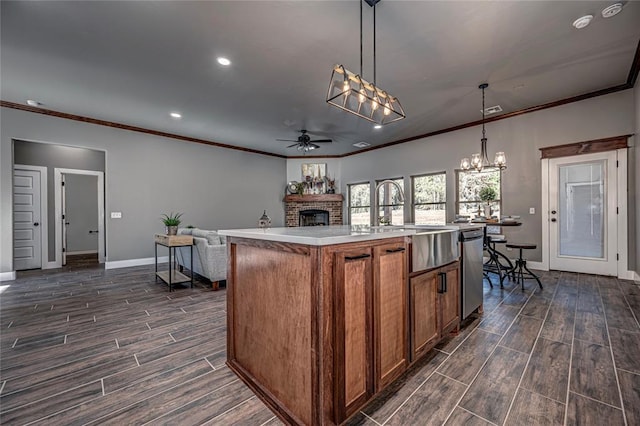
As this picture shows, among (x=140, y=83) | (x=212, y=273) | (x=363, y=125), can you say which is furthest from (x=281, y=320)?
(x=363, y=125)

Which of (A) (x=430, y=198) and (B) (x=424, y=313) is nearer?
(B) (x=424, y=313)

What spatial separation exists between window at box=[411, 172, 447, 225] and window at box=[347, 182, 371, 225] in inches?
59.0

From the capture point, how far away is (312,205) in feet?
27.4

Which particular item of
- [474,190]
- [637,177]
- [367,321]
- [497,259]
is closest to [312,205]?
[474,190]

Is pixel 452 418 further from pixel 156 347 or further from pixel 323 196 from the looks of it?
pixel 323 196

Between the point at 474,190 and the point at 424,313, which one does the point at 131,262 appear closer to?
the point at 424,313

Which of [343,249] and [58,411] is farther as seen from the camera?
[58,411]

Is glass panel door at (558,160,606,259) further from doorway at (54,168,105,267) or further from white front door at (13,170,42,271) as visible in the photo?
white front door at (13,170,42,271)

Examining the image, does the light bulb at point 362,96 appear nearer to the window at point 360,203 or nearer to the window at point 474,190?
the window at point 474,190

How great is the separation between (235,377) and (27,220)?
657cm

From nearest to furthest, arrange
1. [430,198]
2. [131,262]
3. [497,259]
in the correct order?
[497,259], [131,262], [430,198]

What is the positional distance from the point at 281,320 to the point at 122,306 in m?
2.72

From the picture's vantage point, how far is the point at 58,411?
4.72 feet

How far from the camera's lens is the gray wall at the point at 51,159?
5496 mm
